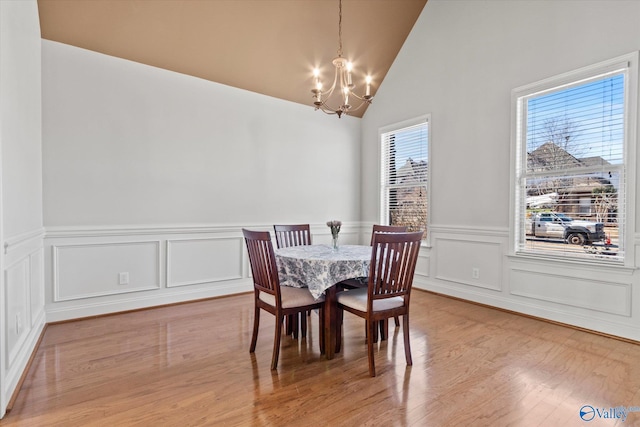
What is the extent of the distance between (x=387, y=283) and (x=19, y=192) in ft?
8.23

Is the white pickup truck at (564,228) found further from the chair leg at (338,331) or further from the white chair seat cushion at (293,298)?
the white chair seat cushion at (293,298)

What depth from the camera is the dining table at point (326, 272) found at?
2295 mm

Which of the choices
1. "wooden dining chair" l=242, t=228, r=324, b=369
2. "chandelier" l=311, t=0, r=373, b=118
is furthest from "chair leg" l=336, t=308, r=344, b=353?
"chandelier" l=311, t=0, r=373, b=118

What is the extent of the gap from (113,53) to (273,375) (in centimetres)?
346

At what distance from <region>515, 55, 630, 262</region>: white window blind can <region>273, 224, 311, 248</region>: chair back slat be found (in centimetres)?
226

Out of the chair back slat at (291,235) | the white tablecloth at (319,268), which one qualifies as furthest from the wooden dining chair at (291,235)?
the white tablecloth at (319,268)

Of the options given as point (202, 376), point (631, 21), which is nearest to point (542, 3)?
point (631, 21)

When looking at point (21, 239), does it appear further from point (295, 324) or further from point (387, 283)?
point (387, 283)

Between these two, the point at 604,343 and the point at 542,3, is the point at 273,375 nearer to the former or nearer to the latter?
the point at 604,343

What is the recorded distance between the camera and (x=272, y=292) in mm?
2322

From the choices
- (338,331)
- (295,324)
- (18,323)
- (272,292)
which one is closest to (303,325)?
(295,324)

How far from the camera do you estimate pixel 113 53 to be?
11.0ft

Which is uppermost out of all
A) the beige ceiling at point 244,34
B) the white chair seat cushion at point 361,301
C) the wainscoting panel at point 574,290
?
the beige ceiling at point 244,34

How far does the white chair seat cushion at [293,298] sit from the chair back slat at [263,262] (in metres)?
0.07
